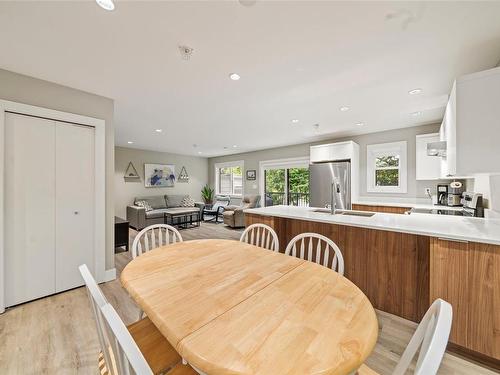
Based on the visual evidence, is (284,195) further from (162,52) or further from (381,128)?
(162,52)

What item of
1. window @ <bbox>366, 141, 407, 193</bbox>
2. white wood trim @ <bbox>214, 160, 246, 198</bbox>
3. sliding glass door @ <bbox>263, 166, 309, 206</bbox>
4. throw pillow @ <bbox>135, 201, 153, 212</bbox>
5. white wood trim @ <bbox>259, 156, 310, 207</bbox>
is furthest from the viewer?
white wood trim @ <bbox>214, 160, 246, 198</bbox>

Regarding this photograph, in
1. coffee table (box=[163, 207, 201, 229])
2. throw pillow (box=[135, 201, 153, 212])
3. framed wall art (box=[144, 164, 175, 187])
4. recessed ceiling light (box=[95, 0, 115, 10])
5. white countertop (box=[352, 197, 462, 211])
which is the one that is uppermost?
recessed ceiling light (box=[95, 0, 115, 10])

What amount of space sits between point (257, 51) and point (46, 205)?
2.77 meters

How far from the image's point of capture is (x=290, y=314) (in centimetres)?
87

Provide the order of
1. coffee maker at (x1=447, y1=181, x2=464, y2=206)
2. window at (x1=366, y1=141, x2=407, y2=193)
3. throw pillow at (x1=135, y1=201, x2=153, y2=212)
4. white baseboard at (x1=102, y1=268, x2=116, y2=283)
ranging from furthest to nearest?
throw pillow at (x1=135, y1=201, x2=153, y2=212), window at (x1=366, y1=141, x2=407, y2=193), coffee maker at (x1=447, y1=181, x2=464, y2=206), white baseboard at (x1=102, y1=268, x2=116, y2=283)

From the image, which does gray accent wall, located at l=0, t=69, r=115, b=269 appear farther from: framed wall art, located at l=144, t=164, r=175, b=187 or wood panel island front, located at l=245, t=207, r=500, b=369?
framed wall art, located at l=144, t=164, r=175, b=187

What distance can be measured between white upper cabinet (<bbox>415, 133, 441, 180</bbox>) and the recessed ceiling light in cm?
462

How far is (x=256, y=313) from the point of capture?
2.89 feet

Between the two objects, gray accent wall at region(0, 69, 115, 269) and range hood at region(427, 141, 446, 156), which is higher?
gray accent wall at region(0, 69, 115, 269)

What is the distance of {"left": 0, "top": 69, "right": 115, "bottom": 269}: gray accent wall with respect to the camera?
216 cm

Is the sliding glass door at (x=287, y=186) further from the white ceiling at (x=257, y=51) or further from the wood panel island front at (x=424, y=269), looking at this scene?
the wood panel island front at (x=424, y=269)

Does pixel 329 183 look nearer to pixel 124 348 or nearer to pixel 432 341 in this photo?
Result: pixel 432 341

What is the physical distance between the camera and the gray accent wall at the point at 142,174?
6293mm

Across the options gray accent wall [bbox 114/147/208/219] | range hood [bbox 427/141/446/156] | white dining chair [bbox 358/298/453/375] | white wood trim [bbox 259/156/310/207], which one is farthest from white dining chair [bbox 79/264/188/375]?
gray accent wall [bbox 114/147/208/219]
